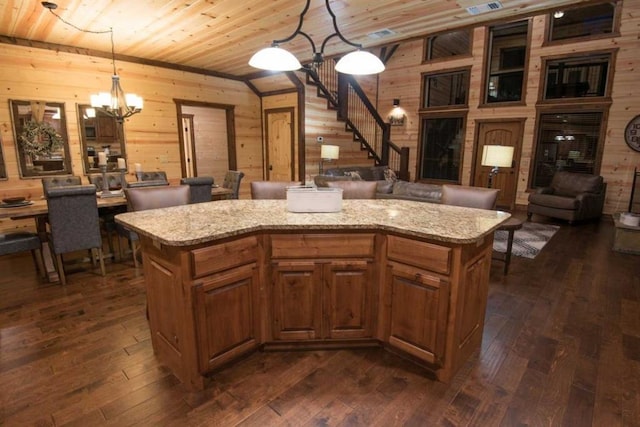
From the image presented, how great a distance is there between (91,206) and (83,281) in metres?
0.78

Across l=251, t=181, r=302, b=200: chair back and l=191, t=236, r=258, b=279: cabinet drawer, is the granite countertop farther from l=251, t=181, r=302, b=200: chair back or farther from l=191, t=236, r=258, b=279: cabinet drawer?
l=251, t=181, r=302, b=200: chair back

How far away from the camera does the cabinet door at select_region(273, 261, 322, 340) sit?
2160mm

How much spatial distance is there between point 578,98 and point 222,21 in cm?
673

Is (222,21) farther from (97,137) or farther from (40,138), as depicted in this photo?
(40,138)

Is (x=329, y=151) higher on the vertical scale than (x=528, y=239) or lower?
higher

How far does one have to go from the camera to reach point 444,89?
887 cm

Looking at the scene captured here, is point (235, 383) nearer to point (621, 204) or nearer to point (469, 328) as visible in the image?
point (469, 328)

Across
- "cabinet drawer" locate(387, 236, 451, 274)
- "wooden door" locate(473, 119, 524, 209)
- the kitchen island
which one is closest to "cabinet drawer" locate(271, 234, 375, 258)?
the kitchen island

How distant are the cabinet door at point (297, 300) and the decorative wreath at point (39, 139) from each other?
4599 millimetres

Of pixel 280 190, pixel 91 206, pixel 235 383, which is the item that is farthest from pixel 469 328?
pixel 91 206

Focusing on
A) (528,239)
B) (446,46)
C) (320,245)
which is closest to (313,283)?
(320,245)

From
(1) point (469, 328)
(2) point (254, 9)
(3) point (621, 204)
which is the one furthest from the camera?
(3) point (621, 204)

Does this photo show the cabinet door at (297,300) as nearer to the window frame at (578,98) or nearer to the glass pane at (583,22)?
the glass pane at (583,22)

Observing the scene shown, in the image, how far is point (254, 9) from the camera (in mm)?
3412
